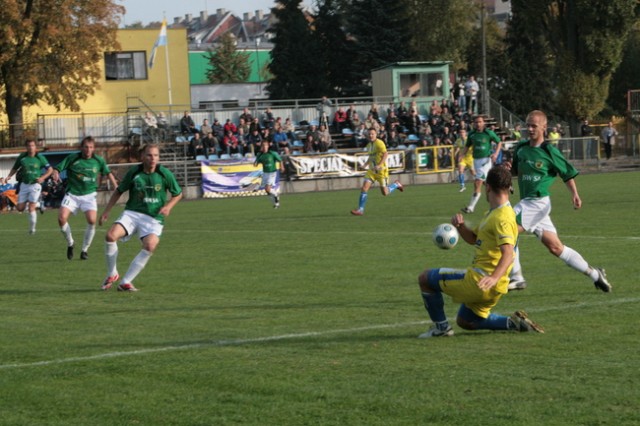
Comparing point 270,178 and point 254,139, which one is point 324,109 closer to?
point 254,139

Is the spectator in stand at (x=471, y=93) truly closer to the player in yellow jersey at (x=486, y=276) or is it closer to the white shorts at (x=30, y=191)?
the white shorts at (x=30, y=191)

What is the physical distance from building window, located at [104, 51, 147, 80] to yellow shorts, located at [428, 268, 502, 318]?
55.2 meters

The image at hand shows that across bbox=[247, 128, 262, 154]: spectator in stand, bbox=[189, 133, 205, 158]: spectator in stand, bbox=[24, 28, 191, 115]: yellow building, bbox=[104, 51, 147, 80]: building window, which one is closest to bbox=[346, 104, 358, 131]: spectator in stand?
bbox=[247, 128, 262, 154]: spectator in stand

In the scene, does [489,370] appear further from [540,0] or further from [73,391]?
[540,0]

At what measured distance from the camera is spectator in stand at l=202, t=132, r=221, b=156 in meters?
45.8

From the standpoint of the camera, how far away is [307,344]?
9.42m

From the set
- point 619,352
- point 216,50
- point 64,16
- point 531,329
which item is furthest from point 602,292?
point 216,50

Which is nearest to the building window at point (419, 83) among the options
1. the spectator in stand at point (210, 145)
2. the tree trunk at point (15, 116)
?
the spectator in stand at point (210, 145)

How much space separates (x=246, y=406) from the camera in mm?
7184

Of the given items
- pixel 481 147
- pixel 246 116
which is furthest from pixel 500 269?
pixel 246 116

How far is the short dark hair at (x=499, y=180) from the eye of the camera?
9.11 m

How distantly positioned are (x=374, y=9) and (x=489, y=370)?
68311 mm

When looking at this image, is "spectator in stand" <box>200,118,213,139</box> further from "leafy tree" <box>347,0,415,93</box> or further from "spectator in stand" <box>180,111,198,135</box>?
"leafy tree" <box>347,0,415,93</box>

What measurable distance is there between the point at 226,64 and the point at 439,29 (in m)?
33.2
